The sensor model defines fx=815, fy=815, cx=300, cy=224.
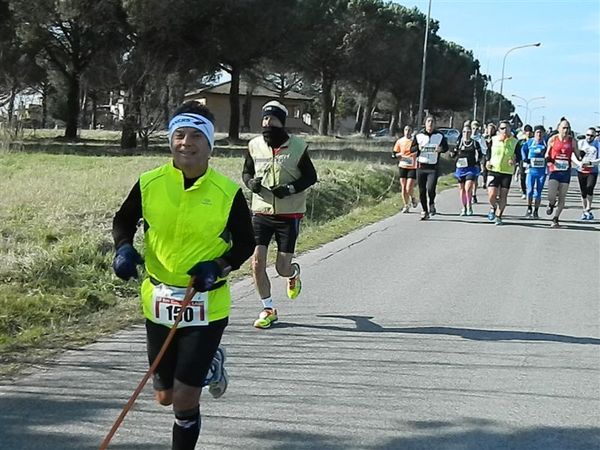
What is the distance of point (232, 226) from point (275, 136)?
3041 mm

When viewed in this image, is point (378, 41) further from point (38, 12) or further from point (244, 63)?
point (38, 12)

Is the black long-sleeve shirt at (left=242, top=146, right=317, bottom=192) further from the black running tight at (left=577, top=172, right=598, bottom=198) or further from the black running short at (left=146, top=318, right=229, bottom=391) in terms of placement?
the black running tight at (left=577, top=172, right=598, bottom=198)

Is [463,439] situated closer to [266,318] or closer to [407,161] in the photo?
[266,318]

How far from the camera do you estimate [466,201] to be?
17031 mm

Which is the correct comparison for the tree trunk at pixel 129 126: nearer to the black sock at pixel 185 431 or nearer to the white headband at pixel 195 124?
the white headband at pixel 195 124

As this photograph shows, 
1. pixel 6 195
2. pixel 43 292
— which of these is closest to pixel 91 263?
pixel 43 292

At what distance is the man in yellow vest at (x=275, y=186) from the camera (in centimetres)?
689

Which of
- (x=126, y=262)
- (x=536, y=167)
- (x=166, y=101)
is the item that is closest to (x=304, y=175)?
(x=126, y=262)

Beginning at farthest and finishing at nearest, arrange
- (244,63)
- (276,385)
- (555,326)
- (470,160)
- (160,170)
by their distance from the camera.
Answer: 1. (244,63)
2. (470,160)
3. (555,326)
4. (276,385)
5. (160,170)

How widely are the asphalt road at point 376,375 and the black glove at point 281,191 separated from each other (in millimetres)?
1168

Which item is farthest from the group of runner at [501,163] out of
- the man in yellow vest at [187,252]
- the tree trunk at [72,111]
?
the tree trunk at [72,111]

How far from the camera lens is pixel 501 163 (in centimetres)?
1531

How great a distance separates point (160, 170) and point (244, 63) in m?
37.4

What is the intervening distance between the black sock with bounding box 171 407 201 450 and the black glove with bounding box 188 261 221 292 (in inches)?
24.2
